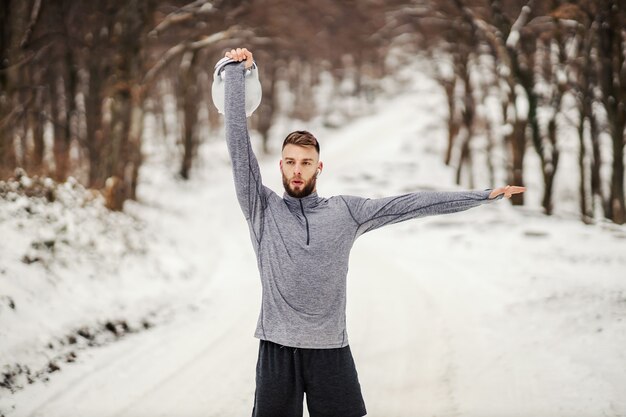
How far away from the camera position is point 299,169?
8.20 feet

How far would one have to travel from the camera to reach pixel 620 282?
657cm

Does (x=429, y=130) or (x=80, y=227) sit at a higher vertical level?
(x=429, y=130)

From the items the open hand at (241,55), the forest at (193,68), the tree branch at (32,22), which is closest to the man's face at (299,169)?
the open hand at (241,55)

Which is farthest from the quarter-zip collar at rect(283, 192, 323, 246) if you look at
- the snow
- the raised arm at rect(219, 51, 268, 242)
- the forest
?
the forest

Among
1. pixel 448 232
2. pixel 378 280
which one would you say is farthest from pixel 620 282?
pixel 448 232

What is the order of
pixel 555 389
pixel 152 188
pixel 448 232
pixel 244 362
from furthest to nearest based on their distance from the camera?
1. pixel 152 188
2. pixel 448 232
3. pixel 244 362
4. pixel 555 389

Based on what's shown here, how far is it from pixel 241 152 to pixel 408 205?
0.82 metres

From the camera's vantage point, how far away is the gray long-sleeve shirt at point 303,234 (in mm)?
2441

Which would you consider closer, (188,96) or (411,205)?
(411,205)

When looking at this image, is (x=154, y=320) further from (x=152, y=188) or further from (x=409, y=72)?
(x=409, y=72)

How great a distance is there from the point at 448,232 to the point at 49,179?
9155 mm

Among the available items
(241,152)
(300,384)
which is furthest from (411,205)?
(300,384)

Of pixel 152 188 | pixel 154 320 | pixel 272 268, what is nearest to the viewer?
pixel 272 268

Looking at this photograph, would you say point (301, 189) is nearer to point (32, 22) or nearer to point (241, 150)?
point (241, 150)
